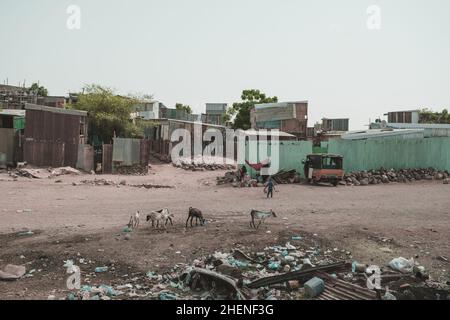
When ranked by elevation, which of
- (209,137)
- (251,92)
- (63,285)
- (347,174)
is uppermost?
(251,92)

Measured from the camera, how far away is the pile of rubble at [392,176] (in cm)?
1908

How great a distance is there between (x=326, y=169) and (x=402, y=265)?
12.1m

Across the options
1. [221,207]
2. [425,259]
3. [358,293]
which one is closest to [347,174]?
[221,207]

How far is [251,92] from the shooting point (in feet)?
143

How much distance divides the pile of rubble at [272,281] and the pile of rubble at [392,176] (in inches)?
507

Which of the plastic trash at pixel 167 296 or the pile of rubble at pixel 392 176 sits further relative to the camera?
the pile of rubble at pixel 392 176

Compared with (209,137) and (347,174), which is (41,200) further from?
(209,137)

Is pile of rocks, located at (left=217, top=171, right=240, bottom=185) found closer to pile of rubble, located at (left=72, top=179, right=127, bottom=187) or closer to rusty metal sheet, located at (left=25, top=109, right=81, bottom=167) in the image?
pile of rubble, located at (left=72, top=179, right=127, bottom=187)

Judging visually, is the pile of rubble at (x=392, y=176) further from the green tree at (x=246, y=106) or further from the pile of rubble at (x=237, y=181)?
the green tree at (x=246, y=106)

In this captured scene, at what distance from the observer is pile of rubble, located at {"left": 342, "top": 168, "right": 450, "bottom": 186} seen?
19078mm

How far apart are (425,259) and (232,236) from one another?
3.55 m

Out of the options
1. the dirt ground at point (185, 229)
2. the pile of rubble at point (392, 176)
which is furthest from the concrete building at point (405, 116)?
the dirt ground at point (185, 229)

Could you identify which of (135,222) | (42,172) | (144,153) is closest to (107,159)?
(144,153)

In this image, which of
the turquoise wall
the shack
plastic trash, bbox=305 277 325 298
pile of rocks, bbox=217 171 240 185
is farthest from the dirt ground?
the shack
